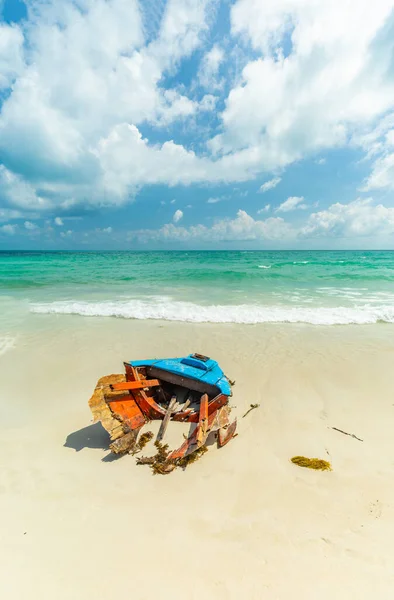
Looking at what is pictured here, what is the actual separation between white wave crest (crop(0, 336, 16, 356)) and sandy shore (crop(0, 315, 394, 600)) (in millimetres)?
1982

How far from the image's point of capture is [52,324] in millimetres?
11891

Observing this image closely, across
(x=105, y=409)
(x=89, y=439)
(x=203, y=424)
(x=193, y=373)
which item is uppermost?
(x=193, y=373)

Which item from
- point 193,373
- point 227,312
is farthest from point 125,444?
point 227,312

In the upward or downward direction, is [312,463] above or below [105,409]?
below

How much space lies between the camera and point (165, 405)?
6375 millimetres

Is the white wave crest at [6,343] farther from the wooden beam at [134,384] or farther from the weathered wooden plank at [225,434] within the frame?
the weathered wooden plank at [225,434]

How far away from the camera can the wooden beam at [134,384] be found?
5626 mm

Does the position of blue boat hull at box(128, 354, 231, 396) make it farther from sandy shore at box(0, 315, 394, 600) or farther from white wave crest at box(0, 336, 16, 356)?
white wave crest at box(0, 336, 16, 356)

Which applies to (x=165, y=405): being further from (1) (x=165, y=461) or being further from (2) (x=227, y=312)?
(2) (x=227, y=312)

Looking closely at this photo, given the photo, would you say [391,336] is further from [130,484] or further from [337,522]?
[130,484]

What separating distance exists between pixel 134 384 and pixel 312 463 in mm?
3651

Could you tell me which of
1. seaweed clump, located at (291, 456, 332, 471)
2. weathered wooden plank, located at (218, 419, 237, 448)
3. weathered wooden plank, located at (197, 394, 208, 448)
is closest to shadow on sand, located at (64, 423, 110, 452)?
weathered wooden plank, located at (197, 394, 208, 448)

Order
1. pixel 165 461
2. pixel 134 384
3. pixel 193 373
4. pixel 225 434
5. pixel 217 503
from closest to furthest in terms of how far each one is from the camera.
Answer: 1. pixel 217 503
2. pixel 165 461
3. pixel 225 434
4. pixel 134 384
5. pixel 193 373

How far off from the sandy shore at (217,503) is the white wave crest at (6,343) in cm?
198
